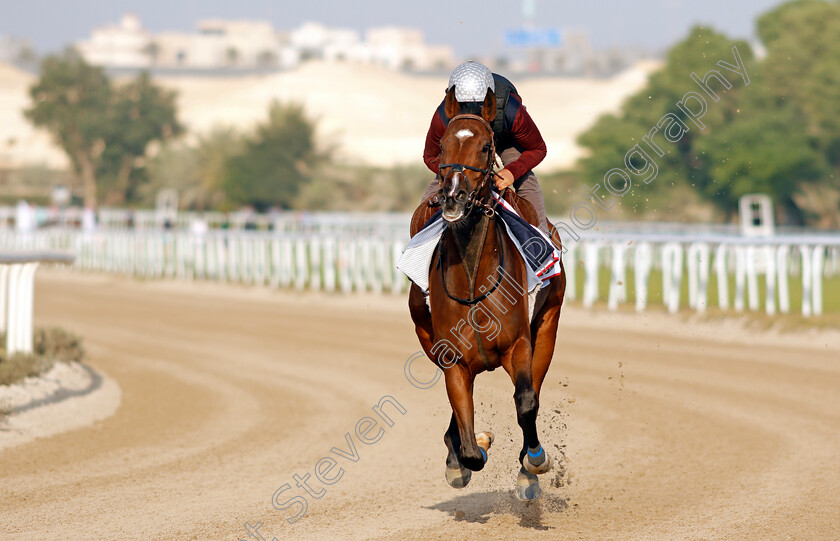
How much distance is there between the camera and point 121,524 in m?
5.80

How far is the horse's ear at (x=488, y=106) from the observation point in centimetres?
532

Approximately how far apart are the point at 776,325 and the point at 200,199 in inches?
1861

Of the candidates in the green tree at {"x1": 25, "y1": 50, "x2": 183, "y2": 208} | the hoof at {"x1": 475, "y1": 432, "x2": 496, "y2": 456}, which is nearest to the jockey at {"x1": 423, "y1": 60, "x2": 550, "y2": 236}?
the hoof at {"x1": 475, "y1": 432, "x2": 496, "y2": 456}

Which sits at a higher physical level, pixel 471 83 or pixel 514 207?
pixel 471 83

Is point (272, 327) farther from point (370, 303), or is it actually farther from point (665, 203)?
point (665, 203)

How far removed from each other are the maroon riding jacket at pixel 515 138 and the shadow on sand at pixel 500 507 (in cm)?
181

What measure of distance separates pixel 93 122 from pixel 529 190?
242ft

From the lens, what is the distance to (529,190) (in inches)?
252

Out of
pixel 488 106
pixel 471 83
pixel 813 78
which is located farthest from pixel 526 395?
pixel 813 78

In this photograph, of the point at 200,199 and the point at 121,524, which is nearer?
the point at 121,524

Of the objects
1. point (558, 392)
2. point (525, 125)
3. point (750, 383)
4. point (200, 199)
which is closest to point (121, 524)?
point (525, 125)

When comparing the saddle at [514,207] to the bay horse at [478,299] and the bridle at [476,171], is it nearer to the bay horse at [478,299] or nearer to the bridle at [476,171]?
the bay horse at [478,299]

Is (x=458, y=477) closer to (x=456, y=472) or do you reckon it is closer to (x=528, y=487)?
(x=456, y=472)

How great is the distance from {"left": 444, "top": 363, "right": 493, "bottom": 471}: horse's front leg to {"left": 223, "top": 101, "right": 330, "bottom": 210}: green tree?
4534 centimetres
